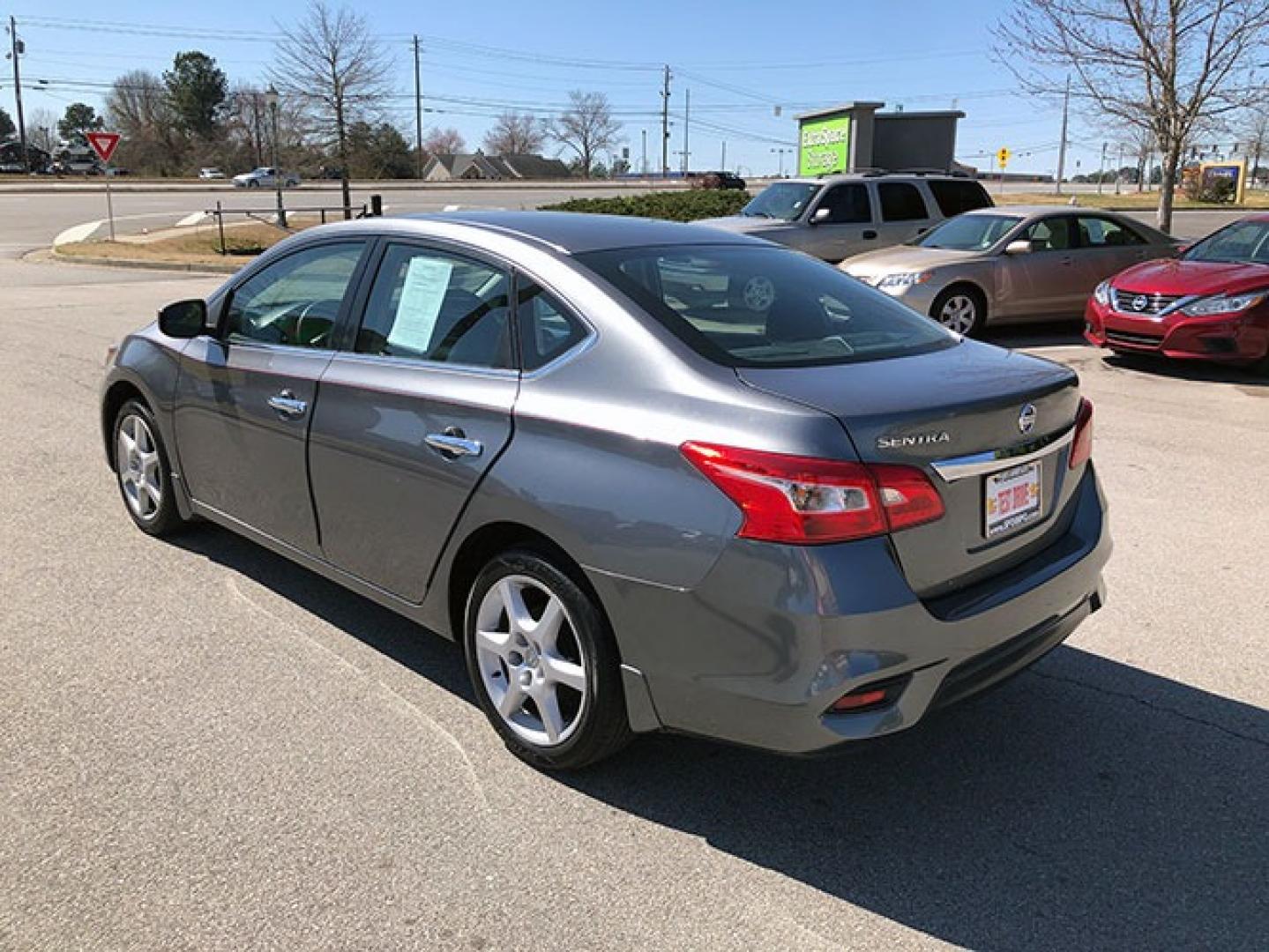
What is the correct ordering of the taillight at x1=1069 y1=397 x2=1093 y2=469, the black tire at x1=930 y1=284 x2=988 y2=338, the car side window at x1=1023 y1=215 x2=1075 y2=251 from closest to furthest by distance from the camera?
1. the taillight at x1=1069 y1=397 x2=1093 y2=469
2. the black tire at x1=930 y1=284 x2=988 y2=338
3. the car side window at x1=1023 y1=215 x2=1075 y2=251

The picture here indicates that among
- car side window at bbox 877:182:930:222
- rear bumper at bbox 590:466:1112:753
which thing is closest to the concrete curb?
car side window at bbox 877:182:930:222

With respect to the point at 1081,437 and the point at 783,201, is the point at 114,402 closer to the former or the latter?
the point at 1081,437

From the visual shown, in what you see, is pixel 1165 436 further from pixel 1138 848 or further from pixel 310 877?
pixel 310 877

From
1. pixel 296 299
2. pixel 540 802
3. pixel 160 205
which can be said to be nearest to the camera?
pixel 540 802

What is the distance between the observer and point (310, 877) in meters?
2.66

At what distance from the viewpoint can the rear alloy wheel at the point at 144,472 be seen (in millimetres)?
4891

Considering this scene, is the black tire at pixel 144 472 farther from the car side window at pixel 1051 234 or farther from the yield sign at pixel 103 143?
the yield sign at pixel 103 143

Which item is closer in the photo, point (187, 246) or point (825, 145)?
point (825, 145)

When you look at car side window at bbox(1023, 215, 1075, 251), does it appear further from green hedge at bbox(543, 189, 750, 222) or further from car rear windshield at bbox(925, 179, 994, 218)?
green hedge at bbox(543, 189, 750, 222)

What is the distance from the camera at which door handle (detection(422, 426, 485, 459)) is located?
10.2 ft

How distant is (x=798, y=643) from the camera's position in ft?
8.13

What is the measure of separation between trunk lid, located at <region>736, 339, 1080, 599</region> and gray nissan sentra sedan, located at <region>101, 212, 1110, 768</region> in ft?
0.03

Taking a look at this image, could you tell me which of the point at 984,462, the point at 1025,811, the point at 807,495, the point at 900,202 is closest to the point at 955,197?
the point at 900,202

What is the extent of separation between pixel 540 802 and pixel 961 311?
376 inches
